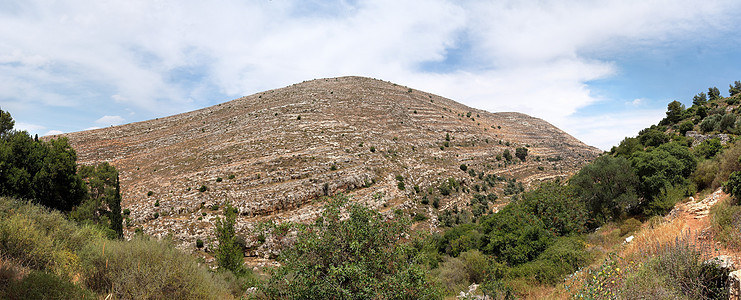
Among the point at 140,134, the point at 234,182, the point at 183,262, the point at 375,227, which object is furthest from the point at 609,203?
the point at 140,134

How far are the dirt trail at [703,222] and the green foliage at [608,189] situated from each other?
3818 mm

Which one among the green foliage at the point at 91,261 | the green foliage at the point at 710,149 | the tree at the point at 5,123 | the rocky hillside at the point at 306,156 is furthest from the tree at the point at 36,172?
the green foliage at the point at 710,149

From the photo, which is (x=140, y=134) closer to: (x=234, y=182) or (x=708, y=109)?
(x=234, y=182)

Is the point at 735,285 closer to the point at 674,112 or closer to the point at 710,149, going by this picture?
the point at 710,149

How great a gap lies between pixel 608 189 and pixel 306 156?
2551 centimetres

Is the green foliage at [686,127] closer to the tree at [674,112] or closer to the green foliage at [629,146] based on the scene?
the green foliage at [629,146]

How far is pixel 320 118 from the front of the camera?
41594 mm

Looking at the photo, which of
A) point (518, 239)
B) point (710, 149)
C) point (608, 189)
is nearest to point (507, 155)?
point (608, 189)

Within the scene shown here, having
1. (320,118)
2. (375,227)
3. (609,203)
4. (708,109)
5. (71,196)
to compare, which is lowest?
(609,203)

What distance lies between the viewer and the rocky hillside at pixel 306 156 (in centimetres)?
2609

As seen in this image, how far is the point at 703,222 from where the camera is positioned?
9320 mm

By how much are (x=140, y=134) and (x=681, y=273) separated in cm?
5647

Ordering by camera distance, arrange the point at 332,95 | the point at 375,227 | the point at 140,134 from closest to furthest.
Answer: the point at 375,227, the point at 140,134, the point at 332,95

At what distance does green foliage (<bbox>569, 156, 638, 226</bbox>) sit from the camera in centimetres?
1638
